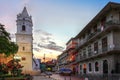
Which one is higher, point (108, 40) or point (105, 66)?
point (108, 40)

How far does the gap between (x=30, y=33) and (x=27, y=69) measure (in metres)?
12.4

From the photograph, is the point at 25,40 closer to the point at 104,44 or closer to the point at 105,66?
the point at 104,44

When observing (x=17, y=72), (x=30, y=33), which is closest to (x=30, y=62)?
(x=30, y=33)

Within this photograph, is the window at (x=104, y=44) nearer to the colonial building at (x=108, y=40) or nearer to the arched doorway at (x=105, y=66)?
the colonial building at (x=108, y=40)

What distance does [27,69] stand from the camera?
76.4m

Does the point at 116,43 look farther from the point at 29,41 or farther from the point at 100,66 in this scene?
the point at 29,41

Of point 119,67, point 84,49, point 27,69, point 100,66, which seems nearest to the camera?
point 119,67

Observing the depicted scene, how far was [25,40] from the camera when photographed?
78.0m

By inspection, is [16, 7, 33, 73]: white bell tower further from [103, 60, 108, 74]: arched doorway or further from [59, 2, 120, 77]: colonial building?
[103, 60, 108, 74]: arched doorway

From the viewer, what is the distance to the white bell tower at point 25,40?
76562mm

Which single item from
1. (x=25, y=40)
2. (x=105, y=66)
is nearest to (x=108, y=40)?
(x=105, y=66)

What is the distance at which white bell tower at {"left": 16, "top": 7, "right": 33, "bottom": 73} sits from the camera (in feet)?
251

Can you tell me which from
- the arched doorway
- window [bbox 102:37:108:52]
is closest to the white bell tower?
the arched doorway

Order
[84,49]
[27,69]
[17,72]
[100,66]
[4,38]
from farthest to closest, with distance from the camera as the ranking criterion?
1. [27,69]
2. [84,49]
3. [17,72]
4. [100,66]
5. [4,38]
